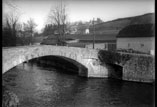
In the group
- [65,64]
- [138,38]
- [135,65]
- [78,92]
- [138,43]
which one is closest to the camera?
[78,92]

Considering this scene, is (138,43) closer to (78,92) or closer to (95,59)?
(95,59)

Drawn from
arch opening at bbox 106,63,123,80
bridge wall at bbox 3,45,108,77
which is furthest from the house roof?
bridge wall at bbox 3,45,108,77

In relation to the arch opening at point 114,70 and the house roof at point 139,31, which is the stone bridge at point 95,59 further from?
the house roof at point 139,31

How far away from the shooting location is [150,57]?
15.5 metres

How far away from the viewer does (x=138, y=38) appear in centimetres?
2112

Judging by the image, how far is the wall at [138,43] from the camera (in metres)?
20.0

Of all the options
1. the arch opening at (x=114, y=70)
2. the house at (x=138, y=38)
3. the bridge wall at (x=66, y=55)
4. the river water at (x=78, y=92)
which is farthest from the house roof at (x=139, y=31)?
the river water at (x=78, y=92)

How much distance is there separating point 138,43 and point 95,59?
6234 millimetres

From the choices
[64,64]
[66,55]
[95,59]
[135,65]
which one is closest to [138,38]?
[135,65]

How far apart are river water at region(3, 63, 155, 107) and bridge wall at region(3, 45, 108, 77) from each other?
1504 millimetres

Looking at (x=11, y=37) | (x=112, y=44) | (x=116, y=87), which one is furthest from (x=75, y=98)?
(x=112, y=44)

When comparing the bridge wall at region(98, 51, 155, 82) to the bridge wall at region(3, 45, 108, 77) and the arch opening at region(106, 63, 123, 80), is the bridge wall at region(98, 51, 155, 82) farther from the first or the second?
the bridge wall at region(3, 45, 108, 77)

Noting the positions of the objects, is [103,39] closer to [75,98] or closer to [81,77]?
[81,77]

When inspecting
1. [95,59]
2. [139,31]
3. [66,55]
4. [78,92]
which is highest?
[139,31]
